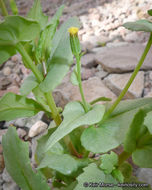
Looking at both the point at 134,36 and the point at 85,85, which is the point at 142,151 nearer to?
the point at 85,85

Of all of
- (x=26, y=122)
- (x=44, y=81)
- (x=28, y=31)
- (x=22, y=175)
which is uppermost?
(x=28, y=31)

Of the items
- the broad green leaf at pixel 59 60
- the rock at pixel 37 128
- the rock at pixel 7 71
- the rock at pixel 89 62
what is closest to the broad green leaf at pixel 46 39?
the broad green leaf at pixel 59 60

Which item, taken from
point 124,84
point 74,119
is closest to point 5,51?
point 74,119

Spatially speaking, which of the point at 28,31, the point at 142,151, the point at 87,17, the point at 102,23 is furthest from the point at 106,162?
the point at 87,17

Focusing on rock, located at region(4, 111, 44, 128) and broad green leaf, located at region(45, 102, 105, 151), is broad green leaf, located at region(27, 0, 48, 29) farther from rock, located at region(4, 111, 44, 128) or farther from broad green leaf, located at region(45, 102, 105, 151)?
rock, located at region(4, 111, 44, 128)

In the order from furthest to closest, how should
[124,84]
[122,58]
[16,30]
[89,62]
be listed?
[89,62] < [122,58] < [124,84] < [16,30]

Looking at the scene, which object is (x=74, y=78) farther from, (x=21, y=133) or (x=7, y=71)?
(x=7, y=71)

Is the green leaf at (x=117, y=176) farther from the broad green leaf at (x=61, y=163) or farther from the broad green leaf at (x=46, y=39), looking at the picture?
the broad green leaf at (x=46, y=39)
